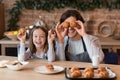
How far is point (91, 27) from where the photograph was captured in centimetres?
371

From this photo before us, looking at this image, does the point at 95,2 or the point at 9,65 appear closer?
the point at 9,65

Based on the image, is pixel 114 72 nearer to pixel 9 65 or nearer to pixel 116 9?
pixel 9 65

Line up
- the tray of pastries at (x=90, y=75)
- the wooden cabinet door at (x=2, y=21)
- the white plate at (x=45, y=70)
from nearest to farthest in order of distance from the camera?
the tray of pastries at (x=90, y=75)
the white plate at (x=45, y=70)
the wooden cabinet door at (x=2, y=21)

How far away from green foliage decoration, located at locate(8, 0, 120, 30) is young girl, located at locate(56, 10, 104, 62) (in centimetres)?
122

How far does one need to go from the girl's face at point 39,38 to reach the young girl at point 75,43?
0.14 metres

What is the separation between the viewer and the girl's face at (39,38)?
230 centimetres

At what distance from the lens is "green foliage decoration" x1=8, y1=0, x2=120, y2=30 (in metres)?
3.61

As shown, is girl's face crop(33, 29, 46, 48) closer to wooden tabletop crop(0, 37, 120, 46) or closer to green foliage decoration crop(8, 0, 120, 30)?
wooden tabletop crop(0, 37, 120, 46)

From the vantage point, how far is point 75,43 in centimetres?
240

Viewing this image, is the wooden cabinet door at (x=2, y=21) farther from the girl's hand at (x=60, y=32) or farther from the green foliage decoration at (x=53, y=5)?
the girl's hand at (x=60, y=32)

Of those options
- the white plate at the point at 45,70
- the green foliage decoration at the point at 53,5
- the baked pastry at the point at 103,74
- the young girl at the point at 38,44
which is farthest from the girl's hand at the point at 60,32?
the green foliage decoration at the point at 53,5

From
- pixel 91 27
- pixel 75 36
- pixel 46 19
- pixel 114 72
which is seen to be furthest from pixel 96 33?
pixel 114 72

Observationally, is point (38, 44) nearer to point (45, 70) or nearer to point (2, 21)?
point (45, 70)

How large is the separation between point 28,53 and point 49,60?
235 millimetres
